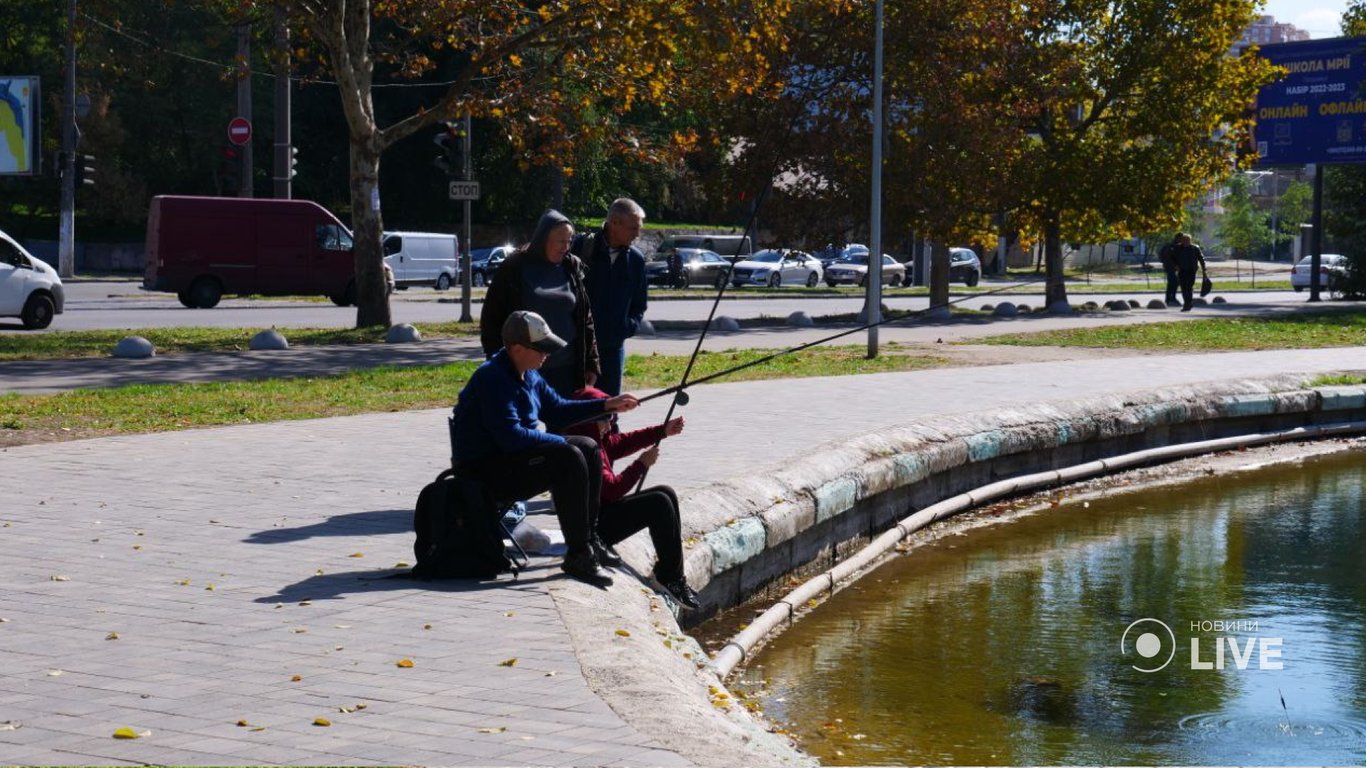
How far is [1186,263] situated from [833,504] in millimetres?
27928

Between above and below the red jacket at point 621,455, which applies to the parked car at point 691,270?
above

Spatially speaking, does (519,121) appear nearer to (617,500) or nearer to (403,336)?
(403,336)

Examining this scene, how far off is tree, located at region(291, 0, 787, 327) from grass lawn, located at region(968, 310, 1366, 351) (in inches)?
219

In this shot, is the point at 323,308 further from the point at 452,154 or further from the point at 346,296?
the point at 452,154

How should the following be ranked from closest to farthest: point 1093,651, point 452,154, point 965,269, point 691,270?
point 1093,651 → point 452,154 → point 691,270 → point 965,269

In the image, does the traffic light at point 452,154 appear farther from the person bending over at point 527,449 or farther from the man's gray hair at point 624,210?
the person bending over at point 527,449

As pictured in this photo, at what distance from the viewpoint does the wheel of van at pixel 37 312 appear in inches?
999

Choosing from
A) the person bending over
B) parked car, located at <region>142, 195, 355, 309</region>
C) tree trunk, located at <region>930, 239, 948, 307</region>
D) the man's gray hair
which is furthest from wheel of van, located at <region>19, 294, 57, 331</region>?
the person bending over

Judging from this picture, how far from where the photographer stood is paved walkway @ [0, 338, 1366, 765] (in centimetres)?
482

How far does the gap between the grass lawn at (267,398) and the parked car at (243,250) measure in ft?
53.3

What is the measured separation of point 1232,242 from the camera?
8275 cm

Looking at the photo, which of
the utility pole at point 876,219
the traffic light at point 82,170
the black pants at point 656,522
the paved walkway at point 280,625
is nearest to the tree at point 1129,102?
the utility pole at point 876,219

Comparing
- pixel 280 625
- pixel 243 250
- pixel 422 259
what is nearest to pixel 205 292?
pixel 243 250

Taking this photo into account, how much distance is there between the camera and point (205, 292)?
33781mm
